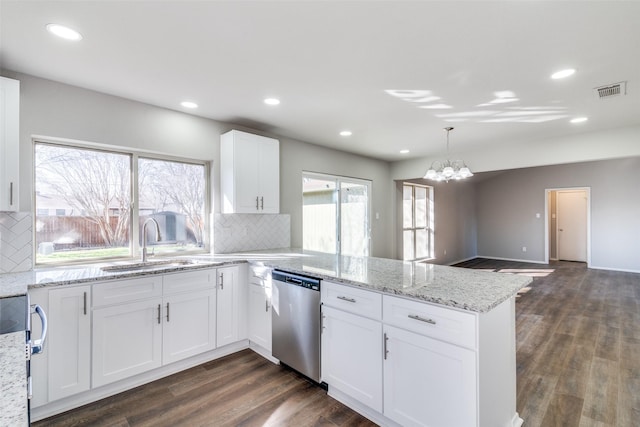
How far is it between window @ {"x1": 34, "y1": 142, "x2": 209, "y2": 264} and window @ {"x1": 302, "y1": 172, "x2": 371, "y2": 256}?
1.68 meters

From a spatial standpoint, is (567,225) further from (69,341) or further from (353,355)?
(69,341)

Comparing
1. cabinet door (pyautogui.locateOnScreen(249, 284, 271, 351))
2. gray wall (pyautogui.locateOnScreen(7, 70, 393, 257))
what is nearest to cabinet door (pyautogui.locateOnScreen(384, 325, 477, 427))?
cabinet door (pyautogui.locateOnScreen(249, 284, 271, 351))

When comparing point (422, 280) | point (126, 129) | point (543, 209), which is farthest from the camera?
point (543, 209)

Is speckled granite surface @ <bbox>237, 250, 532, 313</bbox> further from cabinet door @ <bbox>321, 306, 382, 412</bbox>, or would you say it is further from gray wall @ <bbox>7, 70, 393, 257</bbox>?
gray wall @ <bbox>7, 70, 393, 257</bbox>

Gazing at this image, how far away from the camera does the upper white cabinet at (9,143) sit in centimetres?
202

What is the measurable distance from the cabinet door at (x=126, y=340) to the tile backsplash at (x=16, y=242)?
30.1 inches

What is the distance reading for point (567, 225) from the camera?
8359mm

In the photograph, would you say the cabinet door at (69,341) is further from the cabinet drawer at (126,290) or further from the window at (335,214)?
the window at (335,214)

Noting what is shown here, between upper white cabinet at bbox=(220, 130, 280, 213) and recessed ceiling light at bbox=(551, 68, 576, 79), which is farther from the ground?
recessed ceiling light at bbox=(551, 68, 576, 79)

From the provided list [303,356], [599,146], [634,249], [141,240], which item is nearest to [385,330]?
[303,356]

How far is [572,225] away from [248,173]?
919cm

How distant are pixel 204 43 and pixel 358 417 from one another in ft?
8.80

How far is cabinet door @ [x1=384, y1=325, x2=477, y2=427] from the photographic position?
1543mm

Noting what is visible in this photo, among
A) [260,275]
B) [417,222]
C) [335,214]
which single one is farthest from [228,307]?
[417,222]
